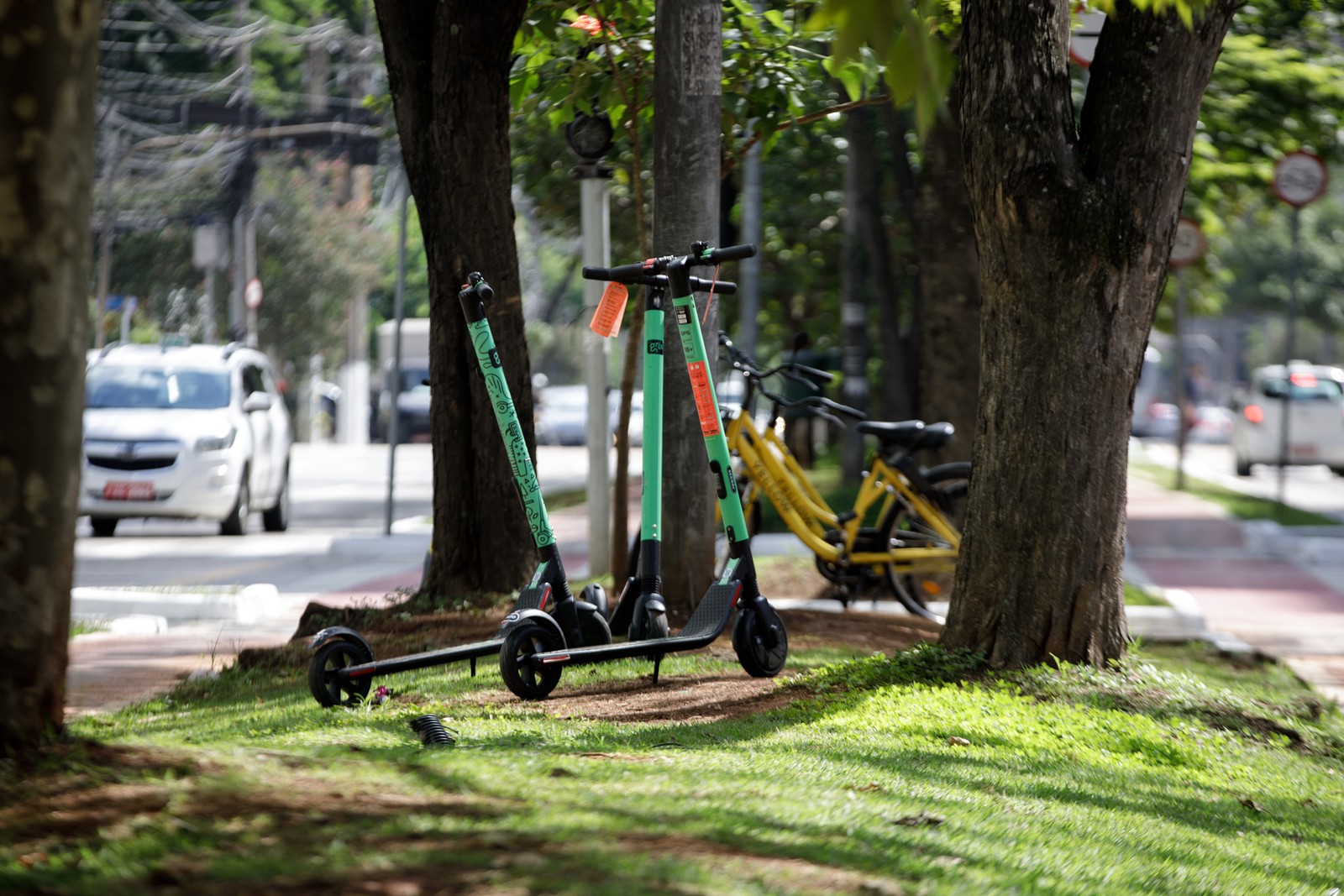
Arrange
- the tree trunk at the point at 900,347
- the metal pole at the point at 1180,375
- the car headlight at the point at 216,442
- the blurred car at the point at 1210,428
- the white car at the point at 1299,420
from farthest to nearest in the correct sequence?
the blurred car at the point at 1210,428 < the white car at the point at 1299,420 < the metal pole at the point at 1180,375 < the tree trunk at the point at 900,347 < the car headlight at the point at 216,442

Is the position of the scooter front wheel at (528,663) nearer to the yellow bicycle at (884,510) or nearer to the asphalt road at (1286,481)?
the yellow bicycle at (884,510)

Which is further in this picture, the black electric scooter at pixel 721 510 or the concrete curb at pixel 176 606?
the concrete curb at pixel 176 606

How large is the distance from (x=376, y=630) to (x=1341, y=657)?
592 centimetres

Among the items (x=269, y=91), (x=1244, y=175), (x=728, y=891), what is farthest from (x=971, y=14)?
(x=269, y=91)

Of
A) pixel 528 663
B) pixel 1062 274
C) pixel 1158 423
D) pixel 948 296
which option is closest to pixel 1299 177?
pixel 948 296

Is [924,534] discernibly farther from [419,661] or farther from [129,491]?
[129,491]

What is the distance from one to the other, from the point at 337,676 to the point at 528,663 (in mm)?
692

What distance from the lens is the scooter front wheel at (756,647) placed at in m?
6.74

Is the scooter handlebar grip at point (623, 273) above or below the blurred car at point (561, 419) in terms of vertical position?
above

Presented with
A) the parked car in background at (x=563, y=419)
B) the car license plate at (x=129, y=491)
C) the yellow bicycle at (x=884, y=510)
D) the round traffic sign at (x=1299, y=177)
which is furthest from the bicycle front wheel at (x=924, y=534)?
the parked car in background at (x=563, y=419)

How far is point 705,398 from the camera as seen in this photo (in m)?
6.71

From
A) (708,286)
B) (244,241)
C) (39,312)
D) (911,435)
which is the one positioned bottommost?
(911,435)

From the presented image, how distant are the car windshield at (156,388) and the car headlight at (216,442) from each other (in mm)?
609

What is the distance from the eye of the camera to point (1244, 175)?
17.4 metres
